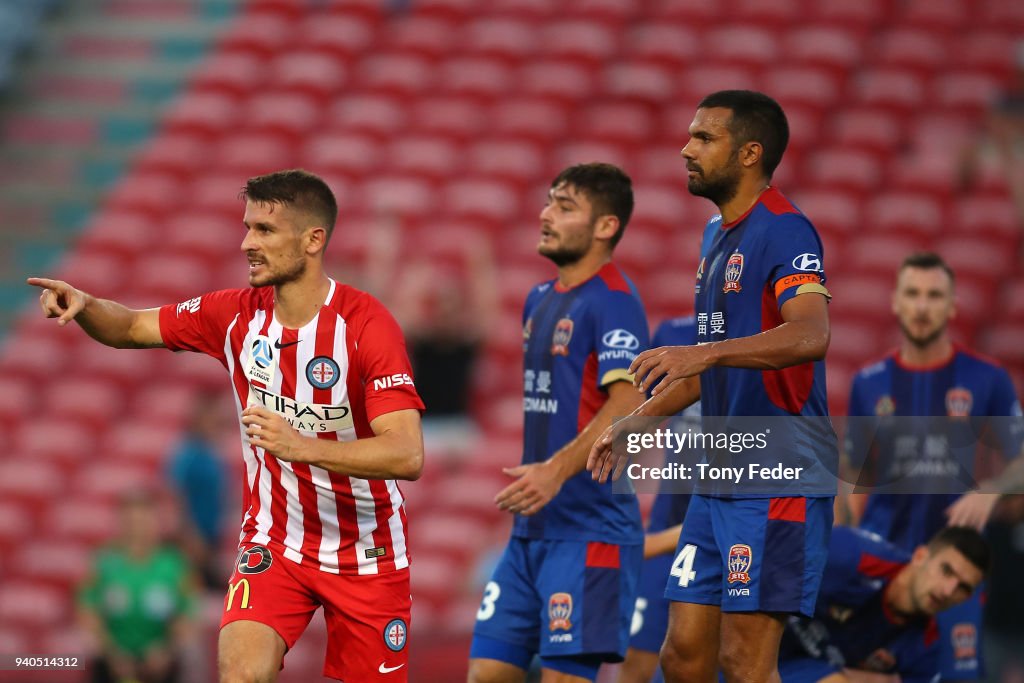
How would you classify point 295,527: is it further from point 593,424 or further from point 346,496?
point 593,424

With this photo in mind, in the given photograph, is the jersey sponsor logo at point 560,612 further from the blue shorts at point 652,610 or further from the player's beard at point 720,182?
the player's beard at point 720,182

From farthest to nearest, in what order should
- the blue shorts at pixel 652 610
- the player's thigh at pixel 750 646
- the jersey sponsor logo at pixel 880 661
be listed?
1. the jersey sponsor logo at pixel 880 661
2. the blue shorts at pixel 652 610
3. the player's thigh at pixel 750 646

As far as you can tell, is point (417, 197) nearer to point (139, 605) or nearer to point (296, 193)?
point (139, 605)

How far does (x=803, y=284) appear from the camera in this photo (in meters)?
4.91

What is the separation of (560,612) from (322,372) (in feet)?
4.65

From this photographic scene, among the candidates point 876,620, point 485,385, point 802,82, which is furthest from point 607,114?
point 876,620

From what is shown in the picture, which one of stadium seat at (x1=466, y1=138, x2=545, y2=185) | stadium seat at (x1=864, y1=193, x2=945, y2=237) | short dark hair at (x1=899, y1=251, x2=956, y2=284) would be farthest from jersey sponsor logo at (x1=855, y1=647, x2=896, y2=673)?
stadium seat at (x1=466, y1=138, x2=545, y2=185)

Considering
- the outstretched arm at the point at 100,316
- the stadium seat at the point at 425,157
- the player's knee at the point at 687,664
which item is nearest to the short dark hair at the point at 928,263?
the player's knee at the point at 687,664

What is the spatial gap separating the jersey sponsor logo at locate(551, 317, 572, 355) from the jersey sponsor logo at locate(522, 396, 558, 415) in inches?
7.8

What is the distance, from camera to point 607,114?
13422 millimetres

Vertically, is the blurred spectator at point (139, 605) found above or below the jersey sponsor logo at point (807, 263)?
below

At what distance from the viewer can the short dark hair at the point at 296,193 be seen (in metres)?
5.36

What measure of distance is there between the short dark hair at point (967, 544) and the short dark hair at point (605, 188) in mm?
1982

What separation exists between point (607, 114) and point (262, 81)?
12.3ft
